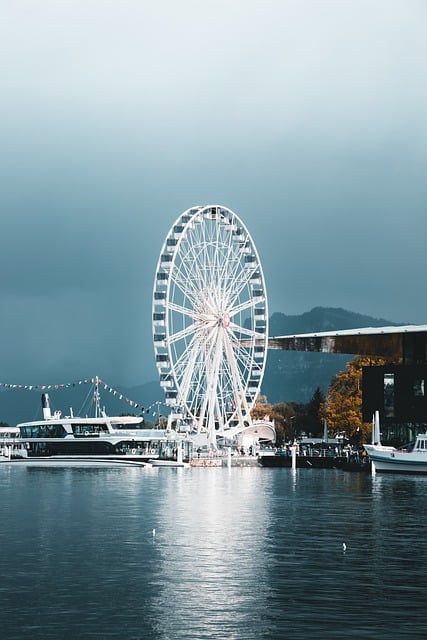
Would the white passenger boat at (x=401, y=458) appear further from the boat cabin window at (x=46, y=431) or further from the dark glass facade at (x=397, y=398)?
the boat cabin window at (x=46, y=431)

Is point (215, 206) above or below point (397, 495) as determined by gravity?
above

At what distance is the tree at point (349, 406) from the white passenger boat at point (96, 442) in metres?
20.8

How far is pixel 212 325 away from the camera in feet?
463

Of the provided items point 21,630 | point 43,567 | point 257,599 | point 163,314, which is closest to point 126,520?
point 43,567

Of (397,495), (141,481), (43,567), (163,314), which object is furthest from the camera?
(163,314)

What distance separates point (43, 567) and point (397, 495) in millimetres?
47562

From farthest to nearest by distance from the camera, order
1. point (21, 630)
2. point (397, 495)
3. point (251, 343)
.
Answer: point (251, 343) → point (397, 495) → point (21, 630)

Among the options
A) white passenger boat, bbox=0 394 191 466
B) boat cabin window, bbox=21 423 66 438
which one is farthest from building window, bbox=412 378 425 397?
boat cabin window, bbox=21 423 66 438

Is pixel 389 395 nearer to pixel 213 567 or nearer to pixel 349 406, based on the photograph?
pixel 349 406

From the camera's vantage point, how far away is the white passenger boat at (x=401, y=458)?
123m

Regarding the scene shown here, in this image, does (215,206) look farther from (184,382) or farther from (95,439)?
(95,439)

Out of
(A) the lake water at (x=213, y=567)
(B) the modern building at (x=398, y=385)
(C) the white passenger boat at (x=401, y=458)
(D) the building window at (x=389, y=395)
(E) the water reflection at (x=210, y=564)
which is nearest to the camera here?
(A) the lake water at (x=213, y=567)

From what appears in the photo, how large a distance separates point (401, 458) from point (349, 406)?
3288 centimetres

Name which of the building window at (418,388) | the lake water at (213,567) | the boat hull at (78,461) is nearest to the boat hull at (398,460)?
the building window at (418,388)
